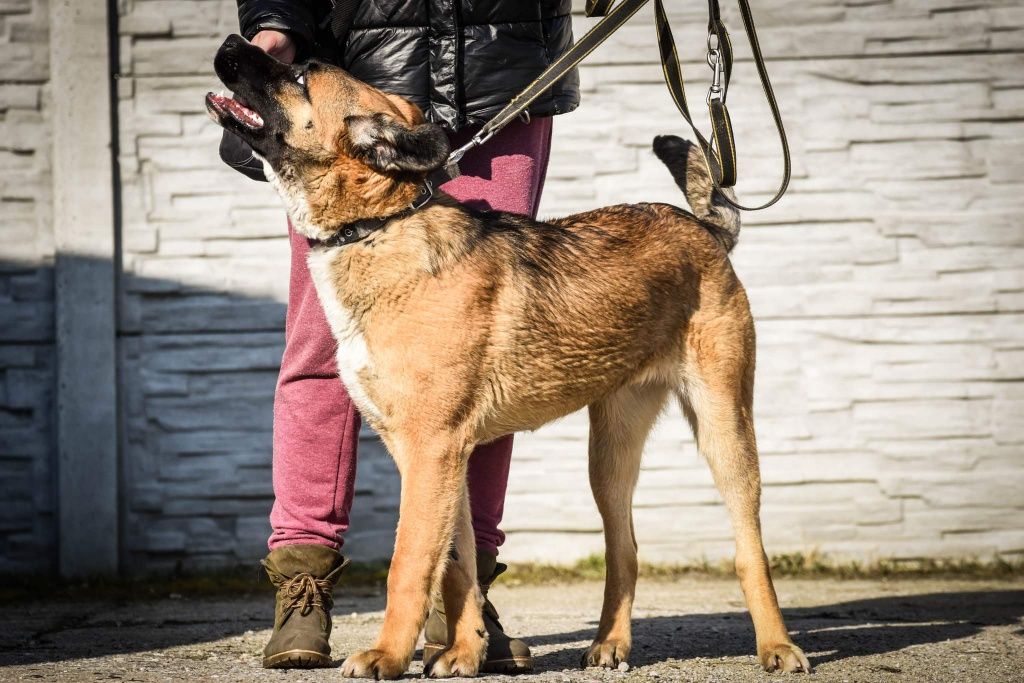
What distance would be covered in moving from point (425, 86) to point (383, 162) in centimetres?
48

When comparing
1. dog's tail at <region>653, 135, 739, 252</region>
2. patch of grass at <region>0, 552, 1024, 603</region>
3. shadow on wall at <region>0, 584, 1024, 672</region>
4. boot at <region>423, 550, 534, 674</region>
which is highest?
dog's tail at <region>653, 135, 739, 252</region>

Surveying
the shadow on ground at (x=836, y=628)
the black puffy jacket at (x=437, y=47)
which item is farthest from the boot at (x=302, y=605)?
the black puffy jacket at (x=437, y=47)

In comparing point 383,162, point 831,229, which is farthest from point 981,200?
point 383,162

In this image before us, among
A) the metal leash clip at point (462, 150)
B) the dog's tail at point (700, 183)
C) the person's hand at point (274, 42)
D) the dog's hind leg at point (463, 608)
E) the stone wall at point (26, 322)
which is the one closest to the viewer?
the dog's hind leg at point (463, 608)

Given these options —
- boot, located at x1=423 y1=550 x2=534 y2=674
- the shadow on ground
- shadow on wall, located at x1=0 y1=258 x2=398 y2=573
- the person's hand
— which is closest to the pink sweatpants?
boot, located at x1=423 y1=550 x2=534 y2=674

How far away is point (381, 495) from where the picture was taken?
5969 mm

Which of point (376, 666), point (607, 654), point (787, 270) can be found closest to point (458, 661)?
point (376, 666)

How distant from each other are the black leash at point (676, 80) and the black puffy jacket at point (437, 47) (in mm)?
116

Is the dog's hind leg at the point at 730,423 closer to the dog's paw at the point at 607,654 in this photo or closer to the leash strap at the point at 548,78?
the dog's paw at the point at 607,654

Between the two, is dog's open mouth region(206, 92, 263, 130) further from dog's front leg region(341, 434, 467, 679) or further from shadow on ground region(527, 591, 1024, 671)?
shadow on ground region(527, 591, 1024, 671)

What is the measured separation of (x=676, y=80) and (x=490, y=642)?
79.5 inches

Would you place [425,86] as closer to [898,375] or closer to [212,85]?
[212,85]

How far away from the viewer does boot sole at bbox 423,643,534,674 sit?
3439mm

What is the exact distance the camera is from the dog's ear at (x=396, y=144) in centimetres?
319
